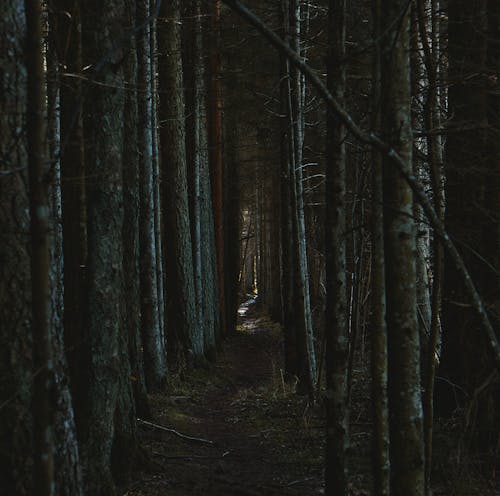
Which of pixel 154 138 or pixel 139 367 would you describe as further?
pixel 154 138

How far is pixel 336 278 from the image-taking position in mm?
5676

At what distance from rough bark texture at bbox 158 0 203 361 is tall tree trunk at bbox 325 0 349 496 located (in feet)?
31.0

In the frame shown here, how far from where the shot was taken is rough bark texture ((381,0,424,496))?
4520mm

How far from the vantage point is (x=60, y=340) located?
432 cm

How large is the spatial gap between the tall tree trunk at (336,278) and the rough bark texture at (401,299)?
95 centimetres

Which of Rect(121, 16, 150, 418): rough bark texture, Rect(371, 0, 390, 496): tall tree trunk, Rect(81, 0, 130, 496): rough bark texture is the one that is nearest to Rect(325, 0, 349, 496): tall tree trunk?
Rect(371, 0, 390, 496): tall tree trunk

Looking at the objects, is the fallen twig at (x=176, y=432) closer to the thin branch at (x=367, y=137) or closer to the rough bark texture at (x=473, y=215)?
the rough bark texture at (x=473, y=215)

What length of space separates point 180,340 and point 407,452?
11417 mm

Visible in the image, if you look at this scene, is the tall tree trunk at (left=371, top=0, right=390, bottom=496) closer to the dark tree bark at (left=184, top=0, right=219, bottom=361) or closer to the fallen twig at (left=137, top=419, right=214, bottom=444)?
the fallen twig at (left=137, top=419, right=214, bottom=444)

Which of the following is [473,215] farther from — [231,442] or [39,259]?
[39,259]

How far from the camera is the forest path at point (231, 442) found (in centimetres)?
719

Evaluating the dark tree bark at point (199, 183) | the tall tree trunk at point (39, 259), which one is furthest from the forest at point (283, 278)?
the dark tree bark at point (199, 183)

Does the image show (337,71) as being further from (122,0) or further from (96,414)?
(96,414)

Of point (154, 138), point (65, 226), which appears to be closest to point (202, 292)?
point (154, 138)
